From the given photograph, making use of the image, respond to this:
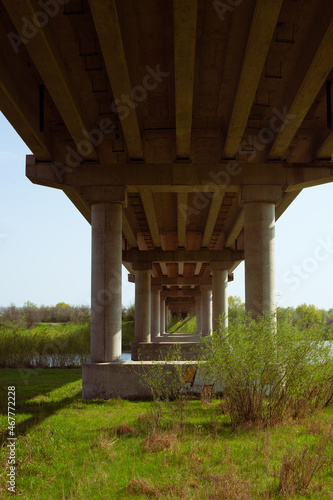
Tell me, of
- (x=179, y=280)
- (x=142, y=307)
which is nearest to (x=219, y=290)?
(x=142, y=307)

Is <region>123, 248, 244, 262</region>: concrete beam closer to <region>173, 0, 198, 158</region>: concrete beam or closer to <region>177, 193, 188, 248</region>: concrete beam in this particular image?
<region>177, 193, 188, 248</region>: concrete beam

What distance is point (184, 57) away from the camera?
31.9 ft

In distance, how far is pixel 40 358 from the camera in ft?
90.4

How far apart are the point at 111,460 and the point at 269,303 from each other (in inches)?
357

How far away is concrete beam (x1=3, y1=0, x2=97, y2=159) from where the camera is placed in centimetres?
858

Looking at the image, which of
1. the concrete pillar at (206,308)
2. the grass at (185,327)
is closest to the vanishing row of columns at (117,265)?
the concrete pillar at (206,308)

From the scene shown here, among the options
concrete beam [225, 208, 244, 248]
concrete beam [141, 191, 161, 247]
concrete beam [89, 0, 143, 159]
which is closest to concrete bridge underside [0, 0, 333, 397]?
concrete beam [89, 0, 143, 159]

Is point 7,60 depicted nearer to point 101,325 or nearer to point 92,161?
point 92,161

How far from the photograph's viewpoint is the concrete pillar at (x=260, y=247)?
15.8 m

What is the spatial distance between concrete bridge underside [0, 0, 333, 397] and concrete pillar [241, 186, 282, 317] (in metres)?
0.03

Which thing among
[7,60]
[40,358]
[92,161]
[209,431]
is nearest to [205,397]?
[209,431]

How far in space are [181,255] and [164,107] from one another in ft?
60.0

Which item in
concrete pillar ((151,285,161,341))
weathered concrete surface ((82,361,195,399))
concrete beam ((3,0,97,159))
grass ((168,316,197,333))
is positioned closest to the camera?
concrete beam ((3,0,97,159))

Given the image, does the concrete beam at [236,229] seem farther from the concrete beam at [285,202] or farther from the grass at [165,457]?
the grass at [165,457]
